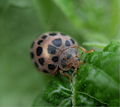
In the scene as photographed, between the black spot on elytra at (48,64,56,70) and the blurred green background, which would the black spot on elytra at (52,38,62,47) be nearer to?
the black spot on elytra at (48,64,56,70)

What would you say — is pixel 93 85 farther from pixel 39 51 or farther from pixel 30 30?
pixel 30 30

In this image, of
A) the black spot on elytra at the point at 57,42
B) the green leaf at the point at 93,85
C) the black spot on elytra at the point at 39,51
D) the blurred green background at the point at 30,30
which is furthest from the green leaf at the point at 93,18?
the green leaf at the point at 93,85

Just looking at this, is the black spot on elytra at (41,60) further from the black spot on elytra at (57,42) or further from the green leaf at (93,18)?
the green leaf at (93,18)

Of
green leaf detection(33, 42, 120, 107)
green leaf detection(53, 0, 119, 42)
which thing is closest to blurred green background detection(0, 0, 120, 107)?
green leaf detection(53, 0, 119, 42)

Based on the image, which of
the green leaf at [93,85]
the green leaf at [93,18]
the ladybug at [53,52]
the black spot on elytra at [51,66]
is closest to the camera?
the green leaf at [93,85]

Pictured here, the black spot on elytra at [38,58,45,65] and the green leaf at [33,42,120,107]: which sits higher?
the black spot on elytra at [38,58,45,65]

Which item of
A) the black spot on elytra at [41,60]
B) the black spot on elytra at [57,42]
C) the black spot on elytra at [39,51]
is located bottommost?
the black spot on elytra at [41,60]
